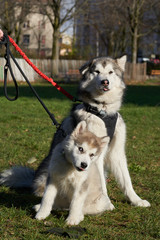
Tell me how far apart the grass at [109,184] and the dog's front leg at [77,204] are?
10 centimetres

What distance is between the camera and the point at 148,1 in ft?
110

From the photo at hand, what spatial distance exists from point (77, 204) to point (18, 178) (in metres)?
1.46

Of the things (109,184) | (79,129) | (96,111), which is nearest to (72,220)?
(79,129)

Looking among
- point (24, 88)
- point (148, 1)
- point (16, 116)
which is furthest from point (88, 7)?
point (16, 116)

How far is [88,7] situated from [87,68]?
89.9 ft

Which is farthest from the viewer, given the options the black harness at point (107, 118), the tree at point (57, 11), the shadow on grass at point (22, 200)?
the tree at point (57, 11)

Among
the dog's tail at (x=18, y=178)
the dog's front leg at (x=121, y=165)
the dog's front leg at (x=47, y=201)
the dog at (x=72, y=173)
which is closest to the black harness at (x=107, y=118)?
the dog's front leg at (x=121, y=165)

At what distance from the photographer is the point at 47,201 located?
3.84 meters

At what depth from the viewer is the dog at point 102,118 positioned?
4617 mm

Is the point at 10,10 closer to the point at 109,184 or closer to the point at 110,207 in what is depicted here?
the point at 109,184

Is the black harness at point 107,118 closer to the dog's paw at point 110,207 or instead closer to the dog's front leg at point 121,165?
the dog's front leg at point 121,165

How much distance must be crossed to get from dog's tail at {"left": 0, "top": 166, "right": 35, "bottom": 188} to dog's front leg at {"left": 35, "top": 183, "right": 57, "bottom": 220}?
43.6 inches

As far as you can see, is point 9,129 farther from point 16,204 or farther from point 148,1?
point 148,1

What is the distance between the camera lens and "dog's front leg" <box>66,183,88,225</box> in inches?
A: 150
